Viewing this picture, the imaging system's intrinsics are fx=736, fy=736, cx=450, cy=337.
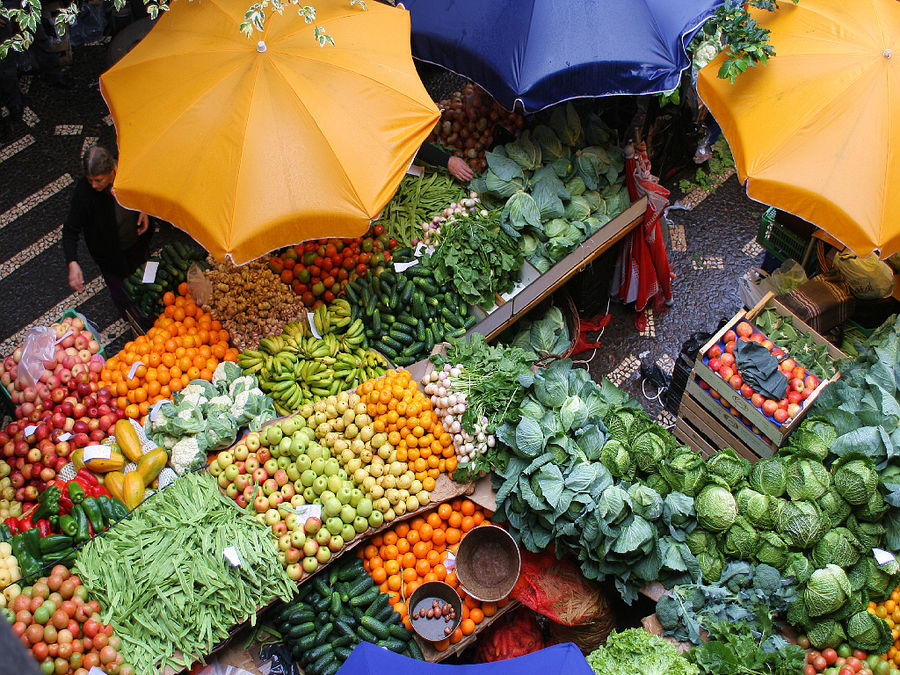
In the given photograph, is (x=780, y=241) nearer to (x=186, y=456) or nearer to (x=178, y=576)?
(x=186, y=456)

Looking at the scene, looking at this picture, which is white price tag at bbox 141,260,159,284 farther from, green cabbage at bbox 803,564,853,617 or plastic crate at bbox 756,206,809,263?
plastic crate at bbox 756,206,809,263

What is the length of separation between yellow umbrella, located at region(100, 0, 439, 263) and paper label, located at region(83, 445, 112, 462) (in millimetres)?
1437

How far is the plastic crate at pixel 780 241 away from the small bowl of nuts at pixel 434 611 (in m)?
3.98

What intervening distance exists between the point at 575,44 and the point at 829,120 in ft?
5.75

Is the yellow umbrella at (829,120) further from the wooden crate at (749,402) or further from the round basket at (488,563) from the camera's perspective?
the round basket at (488,563)

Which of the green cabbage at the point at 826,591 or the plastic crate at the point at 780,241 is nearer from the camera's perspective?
the green cabbage at the point at 826,591

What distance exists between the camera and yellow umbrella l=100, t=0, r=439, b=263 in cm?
451

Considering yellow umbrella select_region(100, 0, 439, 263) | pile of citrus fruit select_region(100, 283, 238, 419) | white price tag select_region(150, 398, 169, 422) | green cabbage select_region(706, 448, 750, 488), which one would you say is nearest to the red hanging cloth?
yellow umbrella select_region(100, 0, 439, 263)

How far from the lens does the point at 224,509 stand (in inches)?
174

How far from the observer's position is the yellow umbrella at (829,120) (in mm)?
4566

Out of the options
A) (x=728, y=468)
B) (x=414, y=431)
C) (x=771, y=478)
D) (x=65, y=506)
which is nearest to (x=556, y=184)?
(x=414, y=431)

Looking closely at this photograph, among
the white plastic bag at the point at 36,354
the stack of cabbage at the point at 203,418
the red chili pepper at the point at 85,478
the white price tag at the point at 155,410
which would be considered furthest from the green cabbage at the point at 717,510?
the white plastic bag at the point at 36,354

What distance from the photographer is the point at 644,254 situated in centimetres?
632

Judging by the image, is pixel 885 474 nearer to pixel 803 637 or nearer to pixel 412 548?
pixel 803 637
